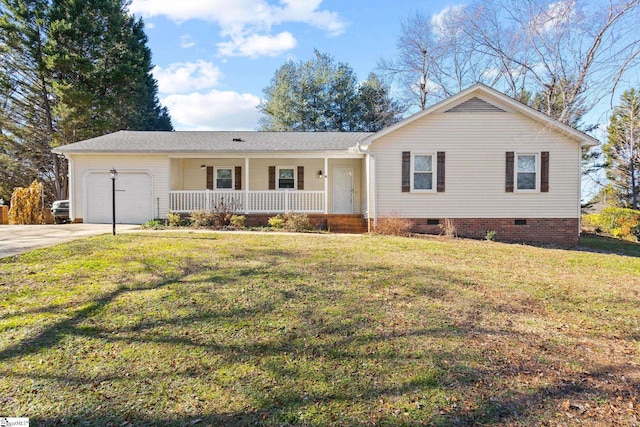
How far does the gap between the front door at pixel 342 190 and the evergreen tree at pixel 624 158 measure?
52.7 feet

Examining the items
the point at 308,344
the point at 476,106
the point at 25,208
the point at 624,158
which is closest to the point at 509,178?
the point at 476,106

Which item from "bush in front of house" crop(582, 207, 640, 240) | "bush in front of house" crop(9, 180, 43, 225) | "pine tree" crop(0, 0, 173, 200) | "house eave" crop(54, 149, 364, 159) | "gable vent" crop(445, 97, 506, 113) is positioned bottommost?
"bush in front of house" crop(582, 207, 640, 240)

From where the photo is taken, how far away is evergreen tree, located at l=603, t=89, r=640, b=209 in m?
20.6

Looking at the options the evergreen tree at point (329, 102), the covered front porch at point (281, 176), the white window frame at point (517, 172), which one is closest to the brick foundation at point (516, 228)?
the white window frame at point (517, 172)

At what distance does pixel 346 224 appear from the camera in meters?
13.6

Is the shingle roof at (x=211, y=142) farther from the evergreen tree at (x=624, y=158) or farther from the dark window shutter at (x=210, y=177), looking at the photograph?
the evergreen tree at (x=624, y=158)

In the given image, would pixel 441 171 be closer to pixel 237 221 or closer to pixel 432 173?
pixel 432 173

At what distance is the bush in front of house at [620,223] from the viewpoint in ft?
53.5

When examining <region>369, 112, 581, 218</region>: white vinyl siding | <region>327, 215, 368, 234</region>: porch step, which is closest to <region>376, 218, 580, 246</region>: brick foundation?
<region>369, 112, 581, 218</region>: white vinyl siding

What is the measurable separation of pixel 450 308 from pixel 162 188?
12.3m

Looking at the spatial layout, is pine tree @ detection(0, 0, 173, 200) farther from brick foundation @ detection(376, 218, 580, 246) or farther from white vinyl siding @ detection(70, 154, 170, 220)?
brick foundation @ detection(376, 218, 580, 246)

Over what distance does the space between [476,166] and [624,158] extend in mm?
16852

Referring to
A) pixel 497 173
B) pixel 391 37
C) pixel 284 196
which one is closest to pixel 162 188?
pixel 284 196

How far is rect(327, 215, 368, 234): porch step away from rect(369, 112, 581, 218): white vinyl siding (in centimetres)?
130
